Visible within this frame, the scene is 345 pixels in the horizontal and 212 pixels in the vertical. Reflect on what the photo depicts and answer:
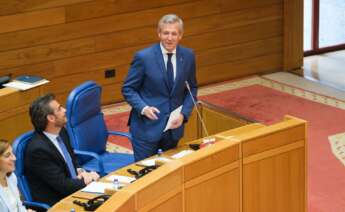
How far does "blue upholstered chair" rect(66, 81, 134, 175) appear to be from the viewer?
20.7 feet

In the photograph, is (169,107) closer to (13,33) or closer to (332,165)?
(332,165)

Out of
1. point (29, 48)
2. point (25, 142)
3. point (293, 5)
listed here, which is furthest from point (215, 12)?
point (25, 142)

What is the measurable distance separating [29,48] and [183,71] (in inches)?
133

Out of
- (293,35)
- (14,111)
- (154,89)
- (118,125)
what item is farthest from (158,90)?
(293,35)

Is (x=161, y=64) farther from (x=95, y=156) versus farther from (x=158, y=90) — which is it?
(x=95, y=156)

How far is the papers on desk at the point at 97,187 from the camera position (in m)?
5.15

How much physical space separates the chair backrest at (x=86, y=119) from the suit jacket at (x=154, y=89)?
25.5 inches

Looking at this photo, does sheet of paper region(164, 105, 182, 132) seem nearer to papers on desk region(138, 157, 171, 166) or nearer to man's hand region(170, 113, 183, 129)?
man's hand region(170, 113, 183, 129)

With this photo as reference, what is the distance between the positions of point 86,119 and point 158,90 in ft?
3.04

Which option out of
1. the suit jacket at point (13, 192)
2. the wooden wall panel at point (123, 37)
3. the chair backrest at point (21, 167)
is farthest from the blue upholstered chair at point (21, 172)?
the wooden wall panel at point (123, 37)

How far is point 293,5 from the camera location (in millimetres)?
10539

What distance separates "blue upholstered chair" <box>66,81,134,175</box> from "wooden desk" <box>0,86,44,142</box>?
111cm

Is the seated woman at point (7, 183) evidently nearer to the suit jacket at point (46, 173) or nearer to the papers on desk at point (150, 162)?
the suit jacket at point (46, 173)

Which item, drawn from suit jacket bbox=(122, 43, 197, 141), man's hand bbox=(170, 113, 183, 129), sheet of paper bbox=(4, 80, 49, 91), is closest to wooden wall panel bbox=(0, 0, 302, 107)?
sheet of paper bbox=(4, 80, 49, 91)
